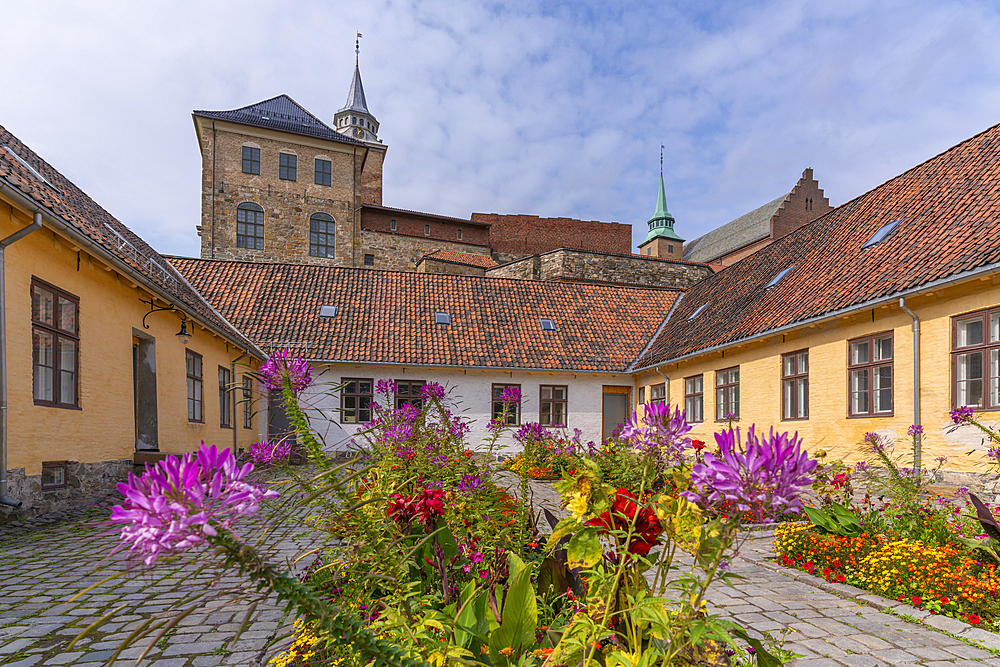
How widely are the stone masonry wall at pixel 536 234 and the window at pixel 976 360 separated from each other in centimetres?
3810

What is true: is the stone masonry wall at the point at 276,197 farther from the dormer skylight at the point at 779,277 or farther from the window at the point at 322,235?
the dormer skylight at the point at 779,277

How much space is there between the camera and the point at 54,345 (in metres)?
8.07

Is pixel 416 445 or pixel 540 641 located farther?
pixel 416 445

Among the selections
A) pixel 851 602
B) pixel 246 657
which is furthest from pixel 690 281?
pixel 246 657

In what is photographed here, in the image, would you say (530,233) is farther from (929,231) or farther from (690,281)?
(929,231)

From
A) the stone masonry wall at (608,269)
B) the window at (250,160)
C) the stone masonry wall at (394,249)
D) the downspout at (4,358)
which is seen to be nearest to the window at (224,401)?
the downspout at (4,358)

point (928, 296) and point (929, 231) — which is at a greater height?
point (929, 231)

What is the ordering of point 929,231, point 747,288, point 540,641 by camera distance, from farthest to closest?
point 747,288 → point 929,231 → point 540,641

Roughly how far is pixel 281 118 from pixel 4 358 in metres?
33.1

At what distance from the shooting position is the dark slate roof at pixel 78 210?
761cm

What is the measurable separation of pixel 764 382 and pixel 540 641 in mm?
12140

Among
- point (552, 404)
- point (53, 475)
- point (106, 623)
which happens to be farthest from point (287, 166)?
point (106, 623)

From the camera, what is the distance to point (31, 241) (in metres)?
7.45

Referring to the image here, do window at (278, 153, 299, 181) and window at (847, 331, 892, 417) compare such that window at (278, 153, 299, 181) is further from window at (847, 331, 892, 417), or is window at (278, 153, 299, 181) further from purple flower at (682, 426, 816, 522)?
purple flower at (682, 426, 816, 522)
